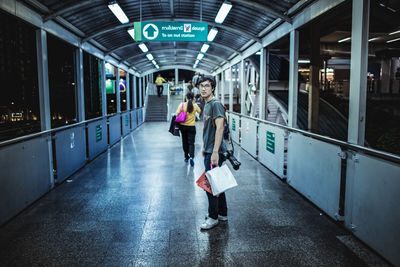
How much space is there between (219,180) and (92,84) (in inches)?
280

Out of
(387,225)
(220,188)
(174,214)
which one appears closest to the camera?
(387,225)

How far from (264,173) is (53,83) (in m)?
4.67

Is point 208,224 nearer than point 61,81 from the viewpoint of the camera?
Answer: Yes

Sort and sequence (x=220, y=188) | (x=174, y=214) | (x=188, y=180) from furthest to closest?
(x=188, y=180) → (x=174, y=214) → (x=220, y=188)

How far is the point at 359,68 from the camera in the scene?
11.4 ft

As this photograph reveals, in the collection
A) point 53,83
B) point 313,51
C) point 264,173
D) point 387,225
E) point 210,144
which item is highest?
point 313,51

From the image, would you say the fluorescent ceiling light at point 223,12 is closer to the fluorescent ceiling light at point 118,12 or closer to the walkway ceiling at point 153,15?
the walkway ceiling at point 153,15

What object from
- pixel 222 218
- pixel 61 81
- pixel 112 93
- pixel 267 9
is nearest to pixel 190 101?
pixel 267 9

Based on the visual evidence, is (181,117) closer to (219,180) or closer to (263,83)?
(263,83)

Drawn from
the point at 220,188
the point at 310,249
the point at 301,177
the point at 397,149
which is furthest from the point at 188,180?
the point at 397,149

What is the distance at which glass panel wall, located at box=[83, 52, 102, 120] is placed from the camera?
328 inches

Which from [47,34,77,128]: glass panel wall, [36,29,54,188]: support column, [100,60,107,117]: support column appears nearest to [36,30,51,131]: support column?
[36,29,54,188]: support column

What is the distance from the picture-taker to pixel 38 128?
5270 millimetres

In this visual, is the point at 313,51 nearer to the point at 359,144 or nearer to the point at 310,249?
the point at 359,144
